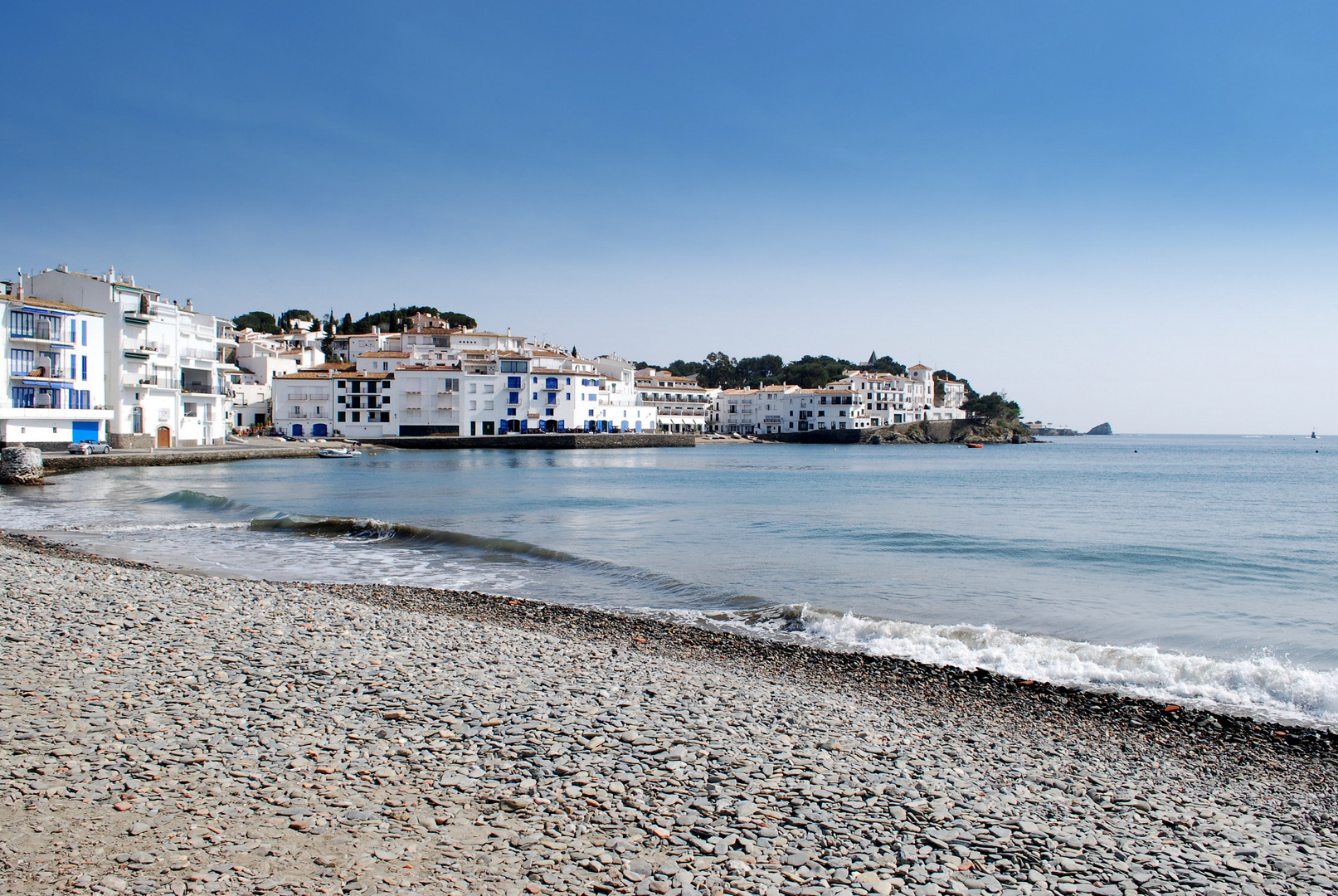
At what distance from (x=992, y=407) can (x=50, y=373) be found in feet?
464

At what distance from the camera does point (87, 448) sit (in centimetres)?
4847

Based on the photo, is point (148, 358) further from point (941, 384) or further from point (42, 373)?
point (941, 384)

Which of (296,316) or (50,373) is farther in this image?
(296,316)

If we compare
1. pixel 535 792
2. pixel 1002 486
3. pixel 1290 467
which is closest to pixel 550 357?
pixel 1002 486

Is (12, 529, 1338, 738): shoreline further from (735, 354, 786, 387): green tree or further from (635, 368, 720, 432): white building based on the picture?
(735, 354, 786, 387): green tree

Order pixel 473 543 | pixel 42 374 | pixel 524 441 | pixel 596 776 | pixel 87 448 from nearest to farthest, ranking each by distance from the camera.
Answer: pixel 596 776, pixel 473 543, pixel 42 374, pixel 87 448, pixel 524 441

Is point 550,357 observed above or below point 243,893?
above

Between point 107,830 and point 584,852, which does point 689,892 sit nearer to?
point 584,852

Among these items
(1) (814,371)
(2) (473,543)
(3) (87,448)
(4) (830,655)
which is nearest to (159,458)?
(3) (87,448)

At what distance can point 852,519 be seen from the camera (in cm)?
2753

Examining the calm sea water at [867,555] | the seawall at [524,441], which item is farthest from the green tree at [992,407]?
the calm sea water at [867,555]

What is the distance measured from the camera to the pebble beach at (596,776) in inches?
177

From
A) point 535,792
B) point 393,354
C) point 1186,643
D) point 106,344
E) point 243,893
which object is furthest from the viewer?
point 393,354

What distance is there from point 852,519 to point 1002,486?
2047 cm
